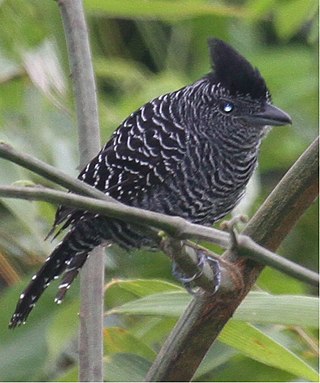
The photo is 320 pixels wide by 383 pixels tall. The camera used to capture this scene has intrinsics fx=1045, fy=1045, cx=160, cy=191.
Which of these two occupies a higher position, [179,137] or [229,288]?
[179,137]

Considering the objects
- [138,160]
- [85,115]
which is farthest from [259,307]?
[138,160]

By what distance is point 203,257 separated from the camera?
1855mm

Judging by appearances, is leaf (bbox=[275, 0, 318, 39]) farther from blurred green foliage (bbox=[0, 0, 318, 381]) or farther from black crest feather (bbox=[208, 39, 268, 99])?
black crest feather (bbox=[208, 39, 268, 99])

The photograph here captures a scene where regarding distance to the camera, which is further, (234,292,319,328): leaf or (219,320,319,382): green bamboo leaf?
(219,320,319,382): green bamboo leaf

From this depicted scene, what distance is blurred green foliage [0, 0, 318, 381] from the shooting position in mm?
2307

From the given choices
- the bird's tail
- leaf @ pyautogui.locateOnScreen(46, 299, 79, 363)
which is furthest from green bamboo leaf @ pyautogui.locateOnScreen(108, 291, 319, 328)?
the bird's tail

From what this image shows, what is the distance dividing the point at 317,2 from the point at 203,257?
81 cm

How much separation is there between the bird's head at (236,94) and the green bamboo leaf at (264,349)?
25.5 inches

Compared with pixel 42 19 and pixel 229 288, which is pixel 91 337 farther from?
pixel 42 19

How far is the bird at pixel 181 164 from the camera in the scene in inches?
97.8

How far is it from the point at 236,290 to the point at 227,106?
2.92 ft

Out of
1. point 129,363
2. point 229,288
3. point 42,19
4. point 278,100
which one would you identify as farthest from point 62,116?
point 229,288

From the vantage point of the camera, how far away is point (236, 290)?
1.81m

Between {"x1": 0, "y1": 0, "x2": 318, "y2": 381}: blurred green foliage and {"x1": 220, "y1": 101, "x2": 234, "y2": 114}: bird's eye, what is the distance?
248mm
